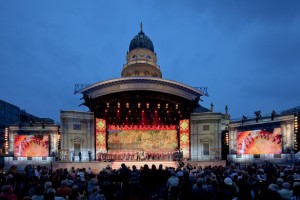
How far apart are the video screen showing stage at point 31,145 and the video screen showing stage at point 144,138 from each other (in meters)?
8.60

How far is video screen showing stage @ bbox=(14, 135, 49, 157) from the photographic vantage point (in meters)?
39.6

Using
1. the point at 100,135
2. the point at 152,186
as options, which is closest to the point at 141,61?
the point at 100,135

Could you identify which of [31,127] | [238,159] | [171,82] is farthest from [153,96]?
[31,127]

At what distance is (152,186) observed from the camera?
15117 millimetres

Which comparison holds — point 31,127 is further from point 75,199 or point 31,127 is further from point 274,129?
point 75,199

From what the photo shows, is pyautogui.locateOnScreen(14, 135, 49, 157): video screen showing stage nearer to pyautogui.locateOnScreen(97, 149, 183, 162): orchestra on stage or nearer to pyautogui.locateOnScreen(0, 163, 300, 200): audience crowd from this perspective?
pyautogui.locateOnScreen(97, 149, 183, 162): orchestra on stage

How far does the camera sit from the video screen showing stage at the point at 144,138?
44344 mm

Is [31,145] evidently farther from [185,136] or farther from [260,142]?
[260,142]

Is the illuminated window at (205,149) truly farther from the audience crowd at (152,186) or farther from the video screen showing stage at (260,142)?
the audience crowd at (152,186)

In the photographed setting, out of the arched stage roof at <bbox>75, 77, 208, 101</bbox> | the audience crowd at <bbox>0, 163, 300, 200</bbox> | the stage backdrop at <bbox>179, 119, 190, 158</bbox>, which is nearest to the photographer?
the audience crowd at <bbox>0, 163, 300, 200</bbox>

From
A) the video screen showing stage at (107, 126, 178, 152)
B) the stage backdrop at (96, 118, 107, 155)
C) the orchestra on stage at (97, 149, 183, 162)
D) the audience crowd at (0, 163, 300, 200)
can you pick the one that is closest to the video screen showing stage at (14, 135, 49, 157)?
the stage backdrop at (96, 118, 107, 155)

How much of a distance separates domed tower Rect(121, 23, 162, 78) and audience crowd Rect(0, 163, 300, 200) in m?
40.5

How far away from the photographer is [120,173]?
15789 mm

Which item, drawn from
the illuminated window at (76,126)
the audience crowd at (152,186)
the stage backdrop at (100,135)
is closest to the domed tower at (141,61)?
the stage backdrop at (100,135)
